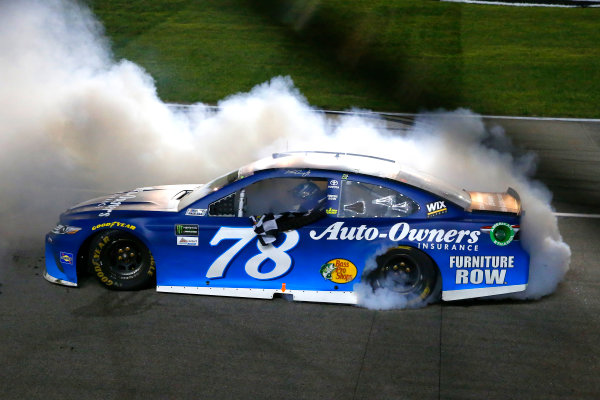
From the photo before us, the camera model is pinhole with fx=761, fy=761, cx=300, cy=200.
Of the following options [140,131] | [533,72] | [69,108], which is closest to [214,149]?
[140,131]

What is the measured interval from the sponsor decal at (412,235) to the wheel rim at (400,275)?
0.24 m

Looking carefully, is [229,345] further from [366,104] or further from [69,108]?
[366,104]

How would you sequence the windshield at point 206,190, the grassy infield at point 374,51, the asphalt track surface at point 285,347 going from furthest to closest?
the grassy infield at point 374,51
the windshield at point 206,190
the asphalt track surface at point 285,347

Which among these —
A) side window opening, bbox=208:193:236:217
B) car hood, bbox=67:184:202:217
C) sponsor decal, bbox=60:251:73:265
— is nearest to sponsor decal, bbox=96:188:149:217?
car hood, bbox=67:184:202:217

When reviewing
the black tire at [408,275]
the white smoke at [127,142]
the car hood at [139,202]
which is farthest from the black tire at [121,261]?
the white smoke at [127,142]

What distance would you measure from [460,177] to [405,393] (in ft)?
14.4

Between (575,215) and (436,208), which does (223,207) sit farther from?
(575,215)

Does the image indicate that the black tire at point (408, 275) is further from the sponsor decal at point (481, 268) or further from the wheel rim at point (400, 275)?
the sponsor decal at point (481, 268)

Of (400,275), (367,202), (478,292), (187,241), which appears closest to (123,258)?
(187,241)

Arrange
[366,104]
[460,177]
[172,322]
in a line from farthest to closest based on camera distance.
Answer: [366,104], [460,177], [172,322]

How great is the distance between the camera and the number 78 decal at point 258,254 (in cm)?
711

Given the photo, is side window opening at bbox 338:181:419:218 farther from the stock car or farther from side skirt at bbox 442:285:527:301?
side skirt at bbox 442:285:527:301

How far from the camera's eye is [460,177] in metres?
9.54

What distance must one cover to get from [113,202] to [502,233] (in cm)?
384
